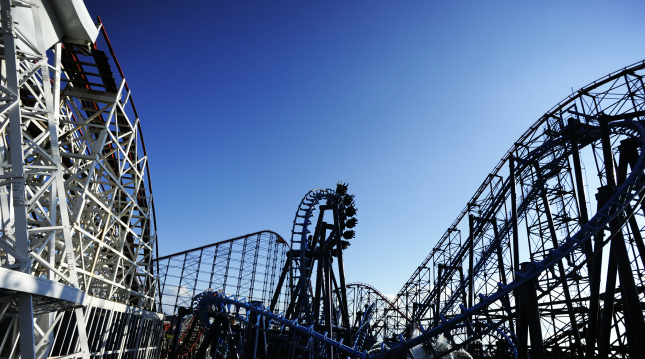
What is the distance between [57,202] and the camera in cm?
588

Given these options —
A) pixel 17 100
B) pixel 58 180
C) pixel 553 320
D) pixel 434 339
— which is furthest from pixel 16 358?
pixel 553 320

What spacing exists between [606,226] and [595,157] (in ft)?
20.3

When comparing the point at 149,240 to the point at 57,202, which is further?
the point at 149,240

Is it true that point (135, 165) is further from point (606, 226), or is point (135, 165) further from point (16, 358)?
point (606, 226)

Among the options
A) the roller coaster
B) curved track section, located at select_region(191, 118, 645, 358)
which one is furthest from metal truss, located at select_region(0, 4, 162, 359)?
Result: curved track section, located at select_region(191, 118, 645, 358)

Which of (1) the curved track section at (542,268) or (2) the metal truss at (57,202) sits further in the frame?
(1) the curved track section at (542,268)

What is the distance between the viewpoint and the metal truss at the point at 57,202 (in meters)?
4.68

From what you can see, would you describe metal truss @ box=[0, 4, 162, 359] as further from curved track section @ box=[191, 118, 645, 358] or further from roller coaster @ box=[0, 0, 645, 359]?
curved track section @ box=[191, 118, 645, 358]

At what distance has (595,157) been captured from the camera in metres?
11.8

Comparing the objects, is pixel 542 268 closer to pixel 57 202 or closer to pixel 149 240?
pixel 57 202

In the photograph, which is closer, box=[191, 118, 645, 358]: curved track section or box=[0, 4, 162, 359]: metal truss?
box=[0, 4, 162, 359]: metal truss

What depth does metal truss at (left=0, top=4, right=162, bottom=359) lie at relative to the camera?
4.68 meters

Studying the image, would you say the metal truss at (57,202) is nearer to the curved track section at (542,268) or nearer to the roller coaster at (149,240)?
the roller coaster at (149,240)

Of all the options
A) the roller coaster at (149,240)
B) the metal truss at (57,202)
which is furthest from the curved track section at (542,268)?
the metal truss at (57,202)
